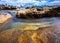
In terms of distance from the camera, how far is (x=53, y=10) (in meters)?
6.19

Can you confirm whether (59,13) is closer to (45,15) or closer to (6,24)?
(45,15)

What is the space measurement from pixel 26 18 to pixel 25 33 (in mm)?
2266

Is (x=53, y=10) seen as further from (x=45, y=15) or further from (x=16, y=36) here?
(x=16, y=36)

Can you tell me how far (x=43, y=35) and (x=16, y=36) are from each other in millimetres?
594

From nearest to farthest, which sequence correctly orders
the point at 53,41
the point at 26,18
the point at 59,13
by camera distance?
1. the point at 53,41
2. the point at 26,18
3. the point at 59,13

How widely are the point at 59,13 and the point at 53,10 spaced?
0.32 meters

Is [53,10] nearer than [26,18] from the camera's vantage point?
No

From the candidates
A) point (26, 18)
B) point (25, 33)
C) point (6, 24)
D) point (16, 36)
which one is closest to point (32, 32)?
point (25, 33)

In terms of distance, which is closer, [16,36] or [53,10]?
[16,36]

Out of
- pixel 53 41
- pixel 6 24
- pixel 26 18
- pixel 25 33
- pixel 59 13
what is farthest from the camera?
pixel 59 13

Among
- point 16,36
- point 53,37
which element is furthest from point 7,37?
point 53,37

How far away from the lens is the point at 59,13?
19.6ft

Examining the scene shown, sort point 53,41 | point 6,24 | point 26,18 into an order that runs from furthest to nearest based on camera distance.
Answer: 1. point 26,18
2. point 6,24
3. point 53,41

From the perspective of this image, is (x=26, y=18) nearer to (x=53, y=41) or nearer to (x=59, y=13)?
(x=59, y=13)
